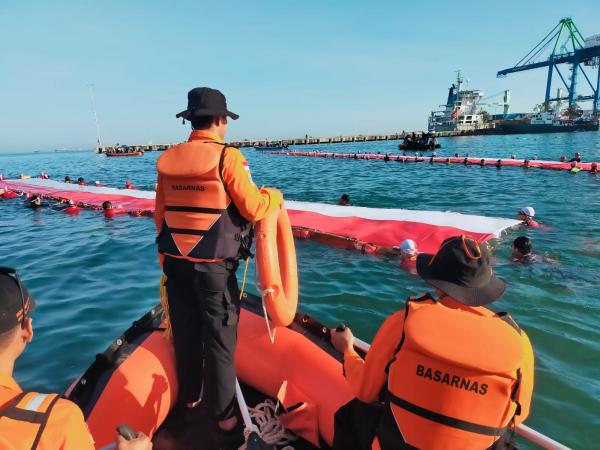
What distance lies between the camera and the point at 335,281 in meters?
7.48

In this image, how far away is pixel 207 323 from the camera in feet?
9.47

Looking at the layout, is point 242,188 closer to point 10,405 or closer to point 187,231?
point 187,231

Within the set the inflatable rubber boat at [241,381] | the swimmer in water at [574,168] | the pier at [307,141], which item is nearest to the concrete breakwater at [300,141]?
the pier at [307,141]

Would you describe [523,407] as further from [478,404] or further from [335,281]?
[335,281]

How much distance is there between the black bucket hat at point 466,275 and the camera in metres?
1.91

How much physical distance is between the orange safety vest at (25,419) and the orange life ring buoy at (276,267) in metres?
1.78

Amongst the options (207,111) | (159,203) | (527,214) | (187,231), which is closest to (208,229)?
(187,231)

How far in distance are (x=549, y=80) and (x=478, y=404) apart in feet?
318

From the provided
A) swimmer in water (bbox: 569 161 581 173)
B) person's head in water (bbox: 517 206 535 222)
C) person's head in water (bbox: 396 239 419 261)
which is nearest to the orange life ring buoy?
person's head in water (bbox: 396 239 419 261)

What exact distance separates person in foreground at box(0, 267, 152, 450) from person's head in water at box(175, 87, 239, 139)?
5.20ft

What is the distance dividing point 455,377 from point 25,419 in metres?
1.60

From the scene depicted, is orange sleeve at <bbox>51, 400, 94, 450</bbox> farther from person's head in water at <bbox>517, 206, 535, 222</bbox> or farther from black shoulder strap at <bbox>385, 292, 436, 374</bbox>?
person's head in water at <bbox>517, 206, 535, 222</bbox>

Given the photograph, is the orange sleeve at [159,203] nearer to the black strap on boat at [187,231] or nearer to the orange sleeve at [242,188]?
the black strap on boat at [187,231]

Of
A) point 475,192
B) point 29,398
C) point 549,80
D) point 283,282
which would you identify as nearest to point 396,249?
point 283,282
